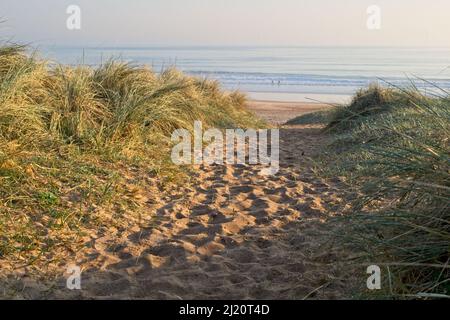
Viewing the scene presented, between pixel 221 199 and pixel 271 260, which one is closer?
pixel 271 260

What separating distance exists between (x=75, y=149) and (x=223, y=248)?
2.37 metres

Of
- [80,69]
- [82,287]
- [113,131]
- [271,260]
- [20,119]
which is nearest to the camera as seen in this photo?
[82,287]

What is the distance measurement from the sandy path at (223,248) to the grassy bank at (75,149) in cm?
27

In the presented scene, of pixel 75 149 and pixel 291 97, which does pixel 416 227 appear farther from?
pixel 291 97

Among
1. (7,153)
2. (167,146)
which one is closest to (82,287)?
(7,153)

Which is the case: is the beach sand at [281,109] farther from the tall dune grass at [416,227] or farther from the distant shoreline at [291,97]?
the tall dune grass at [416,227]

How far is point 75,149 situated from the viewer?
547cm

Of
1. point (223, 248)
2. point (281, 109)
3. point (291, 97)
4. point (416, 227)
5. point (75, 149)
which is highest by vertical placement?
point (291, 97)

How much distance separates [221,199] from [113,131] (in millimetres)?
1786

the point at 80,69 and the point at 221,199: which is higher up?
the point at 80,69

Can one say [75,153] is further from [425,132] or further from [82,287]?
[425,132]

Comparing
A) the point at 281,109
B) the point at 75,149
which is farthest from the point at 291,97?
the point at 75,149

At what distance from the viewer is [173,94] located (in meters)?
7.66

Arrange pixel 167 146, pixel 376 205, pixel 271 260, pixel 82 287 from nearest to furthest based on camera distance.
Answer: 1. pixel 82 287
2. pixel 271 260
3. pixel 376 205
4. pixel 167 146
